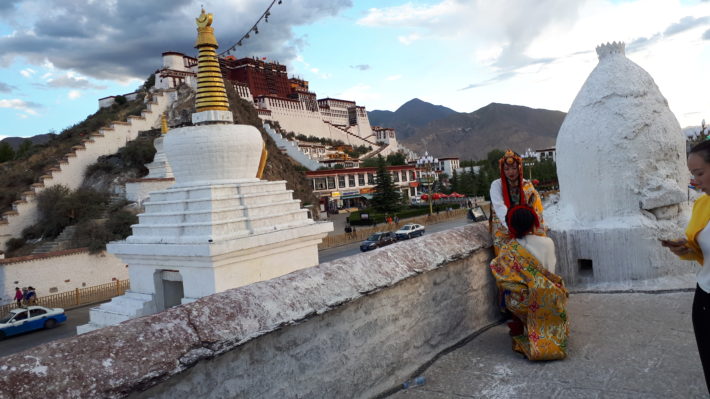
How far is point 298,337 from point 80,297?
21.0m

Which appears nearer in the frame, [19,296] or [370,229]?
[19,296]

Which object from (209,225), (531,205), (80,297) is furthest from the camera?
(80,297)

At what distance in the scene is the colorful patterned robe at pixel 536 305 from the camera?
166 inches

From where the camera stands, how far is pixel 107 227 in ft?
84.6

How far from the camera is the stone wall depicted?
2451 mm

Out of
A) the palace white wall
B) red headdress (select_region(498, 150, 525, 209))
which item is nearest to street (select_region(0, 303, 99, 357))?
the palace white wall

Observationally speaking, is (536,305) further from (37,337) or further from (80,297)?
(80,297)

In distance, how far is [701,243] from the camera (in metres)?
2.81

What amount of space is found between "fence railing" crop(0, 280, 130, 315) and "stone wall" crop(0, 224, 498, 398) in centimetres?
1999

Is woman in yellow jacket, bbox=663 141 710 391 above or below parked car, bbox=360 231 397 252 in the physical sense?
above

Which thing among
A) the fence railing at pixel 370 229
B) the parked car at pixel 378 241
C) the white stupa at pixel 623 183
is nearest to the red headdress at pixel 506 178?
the white stupa at pixel 623 183

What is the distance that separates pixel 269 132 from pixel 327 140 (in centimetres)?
2033

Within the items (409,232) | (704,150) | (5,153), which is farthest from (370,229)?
(5,153)

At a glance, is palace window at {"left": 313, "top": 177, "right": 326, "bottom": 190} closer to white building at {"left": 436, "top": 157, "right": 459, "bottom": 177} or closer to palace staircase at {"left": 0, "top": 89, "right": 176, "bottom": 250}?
palace staircase at {"left": 0, "top": 89, "right": 176, "bottom": 250}
